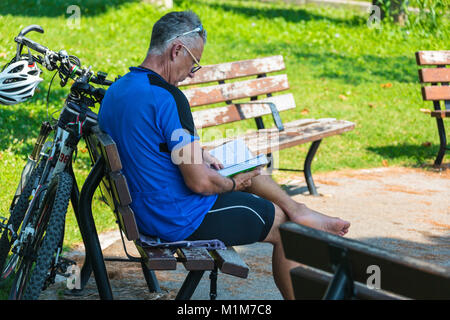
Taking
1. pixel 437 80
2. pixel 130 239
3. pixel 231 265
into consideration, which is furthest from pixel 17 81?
pixel 437 80

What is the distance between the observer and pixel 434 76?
812 cm

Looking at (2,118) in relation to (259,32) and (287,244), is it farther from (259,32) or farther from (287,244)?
(259,32)

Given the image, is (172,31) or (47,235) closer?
(47,235)

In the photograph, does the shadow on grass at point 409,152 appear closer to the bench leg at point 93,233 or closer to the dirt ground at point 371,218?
the dirt ground at point 371,218

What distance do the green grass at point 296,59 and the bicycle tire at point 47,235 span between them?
1376mm

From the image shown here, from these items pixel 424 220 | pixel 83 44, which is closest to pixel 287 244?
pixel 424 220

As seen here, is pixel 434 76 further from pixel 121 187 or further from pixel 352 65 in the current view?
pixel 121 187

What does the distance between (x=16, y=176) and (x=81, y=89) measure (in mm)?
2668

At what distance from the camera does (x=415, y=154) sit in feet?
27.6

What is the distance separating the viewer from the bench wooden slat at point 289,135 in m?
5.88

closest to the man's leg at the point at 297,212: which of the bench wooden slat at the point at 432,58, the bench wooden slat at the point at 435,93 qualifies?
the bench wooden slat at the point at 435,93

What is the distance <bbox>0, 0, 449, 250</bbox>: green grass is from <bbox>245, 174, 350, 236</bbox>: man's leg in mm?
1770

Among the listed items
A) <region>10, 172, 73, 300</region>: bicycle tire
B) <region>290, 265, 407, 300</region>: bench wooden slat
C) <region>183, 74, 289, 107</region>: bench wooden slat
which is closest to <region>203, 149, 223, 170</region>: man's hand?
<region>10, 172, 73, 300</region>: bicycle tire

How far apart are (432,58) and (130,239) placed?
5.83 m
